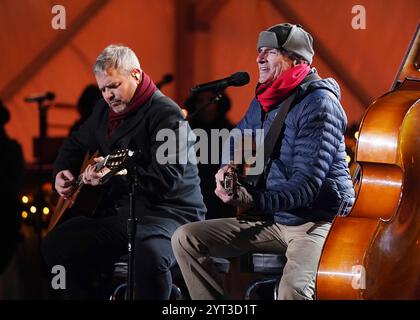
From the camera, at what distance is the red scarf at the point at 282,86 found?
12.2 feet

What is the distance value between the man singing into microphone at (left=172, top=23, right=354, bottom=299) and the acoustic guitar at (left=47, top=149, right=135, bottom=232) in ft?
1.37

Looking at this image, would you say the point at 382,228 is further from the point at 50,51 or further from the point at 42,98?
the point at 50,51

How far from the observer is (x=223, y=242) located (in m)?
3.74

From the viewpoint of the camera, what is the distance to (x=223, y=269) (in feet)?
12.8

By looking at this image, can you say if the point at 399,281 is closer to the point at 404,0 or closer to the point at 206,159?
the point at 206,159

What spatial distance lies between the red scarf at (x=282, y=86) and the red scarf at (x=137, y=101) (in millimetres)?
626

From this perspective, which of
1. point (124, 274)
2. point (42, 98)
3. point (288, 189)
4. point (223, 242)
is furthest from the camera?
point (42, 98)

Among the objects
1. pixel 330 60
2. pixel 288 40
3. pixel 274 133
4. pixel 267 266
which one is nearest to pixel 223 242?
pixel 267 266

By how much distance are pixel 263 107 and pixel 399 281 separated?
40.7 inches

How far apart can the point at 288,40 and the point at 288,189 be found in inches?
28.5

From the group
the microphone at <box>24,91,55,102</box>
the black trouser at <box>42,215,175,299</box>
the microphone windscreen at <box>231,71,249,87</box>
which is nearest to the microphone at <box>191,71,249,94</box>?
the microphone windscreen at <box>231,71,249,87</box>

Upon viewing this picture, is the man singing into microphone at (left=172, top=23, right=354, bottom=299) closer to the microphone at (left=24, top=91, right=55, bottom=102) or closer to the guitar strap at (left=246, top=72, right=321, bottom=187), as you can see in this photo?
the guitar strap at (left=246, top=72, right=321, bottom=187)

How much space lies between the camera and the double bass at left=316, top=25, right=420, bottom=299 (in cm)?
329

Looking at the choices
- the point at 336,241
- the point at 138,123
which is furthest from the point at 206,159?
the point at 336,241
